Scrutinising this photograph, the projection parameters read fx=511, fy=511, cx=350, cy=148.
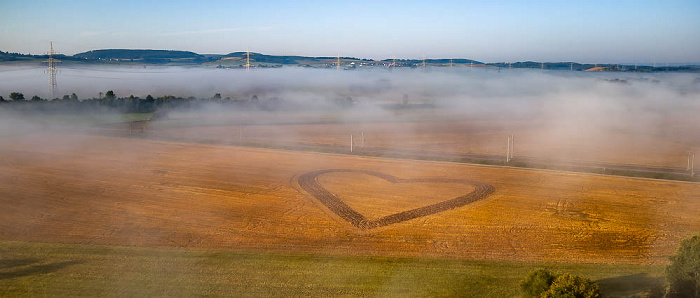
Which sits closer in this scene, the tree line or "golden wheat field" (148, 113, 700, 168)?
"golden wheat field" (148, 113, 700, 168)

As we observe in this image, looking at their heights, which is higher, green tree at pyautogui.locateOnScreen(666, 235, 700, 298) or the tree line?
the tree line

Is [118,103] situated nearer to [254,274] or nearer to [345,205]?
[345,205]

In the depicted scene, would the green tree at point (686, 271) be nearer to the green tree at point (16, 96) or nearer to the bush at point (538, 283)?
the bush at point (538, 283)

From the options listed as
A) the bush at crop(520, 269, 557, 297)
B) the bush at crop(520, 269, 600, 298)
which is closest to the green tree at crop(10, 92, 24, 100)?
the bush at crop(520, 269, 557, 297)

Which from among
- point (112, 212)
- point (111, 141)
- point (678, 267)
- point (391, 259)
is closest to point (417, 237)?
point (391, 259)

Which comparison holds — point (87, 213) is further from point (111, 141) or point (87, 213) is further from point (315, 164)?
point (111, 141)

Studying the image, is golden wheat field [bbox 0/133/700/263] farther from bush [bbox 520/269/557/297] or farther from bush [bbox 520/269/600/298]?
bush [bbox 520/269/600/298]

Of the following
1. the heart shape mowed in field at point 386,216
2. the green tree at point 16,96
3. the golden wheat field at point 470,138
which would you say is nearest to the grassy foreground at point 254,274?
the heart shape mowed in field at point 386,216
